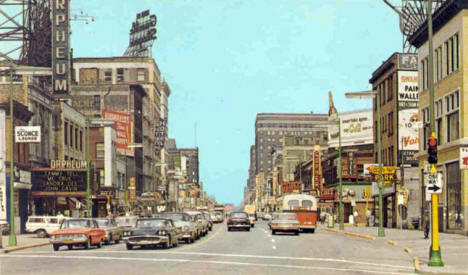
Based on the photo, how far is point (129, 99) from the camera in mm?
135250

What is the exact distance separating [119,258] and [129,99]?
108m

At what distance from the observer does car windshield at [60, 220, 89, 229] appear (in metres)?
37.6

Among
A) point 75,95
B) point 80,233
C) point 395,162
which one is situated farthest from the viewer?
point 75,95

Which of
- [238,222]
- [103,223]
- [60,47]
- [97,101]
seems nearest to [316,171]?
[97,101]

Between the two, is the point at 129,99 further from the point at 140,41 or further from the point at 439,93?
the point at 439,93

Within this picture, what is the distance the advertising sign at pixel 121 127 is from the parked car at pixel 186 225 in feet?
258

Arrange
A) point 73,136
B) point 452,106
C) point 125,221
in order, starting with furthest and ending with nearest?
point 73,136 → point 125,221 → point 452,106

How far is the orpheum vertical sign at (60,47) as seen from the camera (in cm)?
7881

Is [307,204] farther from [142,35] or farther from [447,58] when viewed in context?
[142,35]

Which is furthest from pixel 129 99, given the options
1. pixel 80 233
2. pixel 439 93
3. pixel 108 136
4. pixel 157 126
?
pixel 80 233

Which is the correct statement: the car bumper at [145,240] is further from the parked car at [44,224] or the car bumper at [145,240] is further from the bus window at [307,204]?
the bus window at [307,204]

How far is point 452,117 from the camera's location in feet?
163

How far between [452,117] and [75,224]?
25298 mm

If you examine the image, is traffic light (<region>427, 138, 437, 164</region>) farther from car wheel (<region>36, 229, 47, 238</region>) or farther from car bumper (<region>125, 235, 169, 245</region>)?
car wheel (<region>36, 229, 47, 238</region>)
